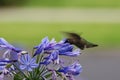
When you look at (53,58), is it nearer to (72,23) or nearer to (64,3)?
(72,23)

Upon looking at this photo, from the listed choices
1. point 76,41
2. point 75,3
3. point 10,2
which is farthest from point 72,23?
point 76,41

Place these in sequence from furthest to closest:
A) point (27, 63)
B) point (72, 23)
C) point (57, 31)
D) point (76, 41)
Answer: point (72, 23) < point (57, 31) < point (76, 41) < point (27, 63)

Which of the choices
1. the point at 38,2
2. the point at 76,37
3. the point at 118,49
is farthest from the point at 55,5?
the point at 76,37

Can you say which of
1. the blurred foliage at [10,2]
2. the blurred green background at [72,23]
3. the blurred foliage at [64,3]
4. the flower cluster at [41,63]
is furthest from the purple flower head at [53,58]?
the blurred foliage at [64,3]

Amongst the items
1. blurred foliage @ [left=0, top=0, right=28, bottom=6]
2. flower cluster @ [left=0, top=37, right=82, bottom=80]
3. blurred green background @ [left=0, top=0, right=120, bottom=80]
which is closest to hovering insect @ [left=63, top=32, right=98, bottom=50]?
flower cluster @ [left=0, top=37, right=82, bottom=80]

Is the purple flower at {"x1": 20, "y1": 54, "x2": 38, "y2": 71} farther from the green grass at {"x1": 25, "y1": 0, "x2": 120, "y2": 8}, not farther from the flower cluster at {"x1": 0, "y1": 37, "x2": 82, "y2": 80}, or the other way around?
the green grass at {"x1": 25, "y1": 0, "x2": 120, "y2": 8}

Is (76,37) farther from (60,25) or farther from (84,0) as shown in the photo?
(84,0)
